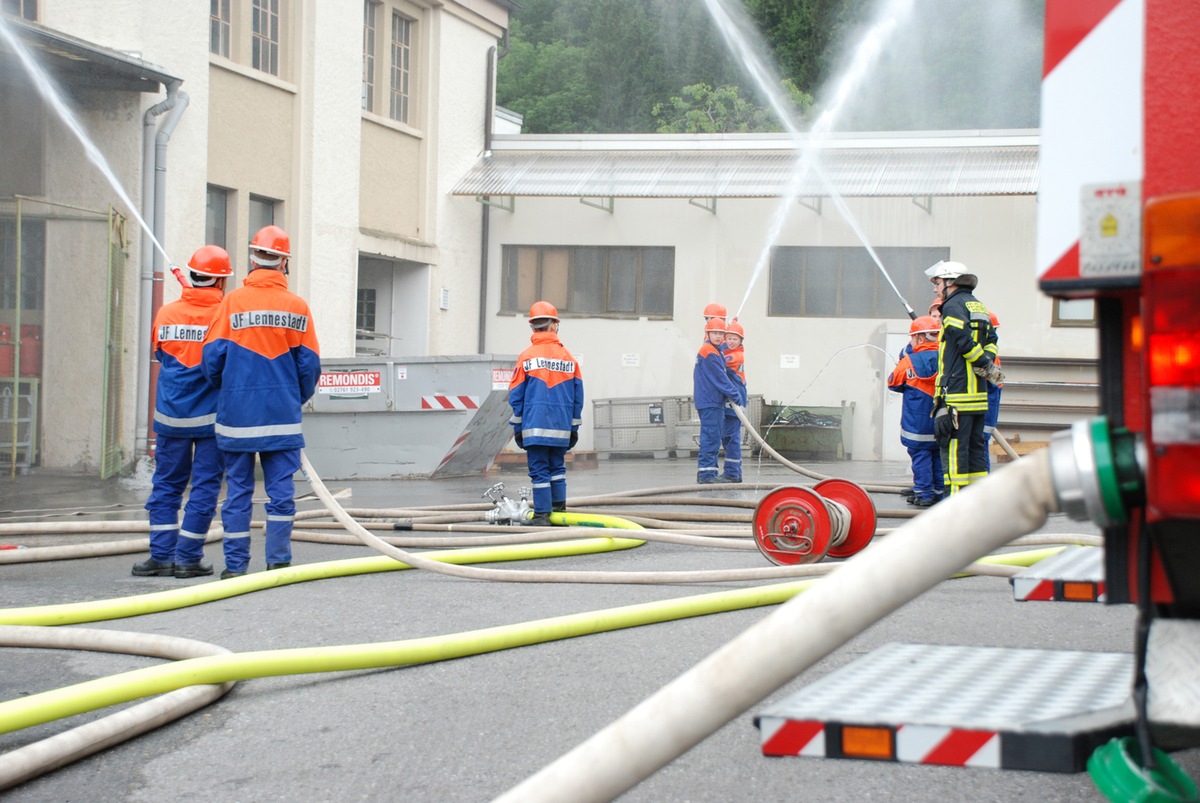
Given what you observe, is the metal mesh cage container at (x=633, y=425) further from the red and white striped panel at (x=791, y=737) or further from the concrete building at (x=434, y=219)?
the red and white striped panel at (x=791, y=737)

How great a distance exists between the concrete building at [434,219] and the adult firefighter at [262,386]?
656cm

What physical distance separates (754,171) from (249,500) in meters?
13.8

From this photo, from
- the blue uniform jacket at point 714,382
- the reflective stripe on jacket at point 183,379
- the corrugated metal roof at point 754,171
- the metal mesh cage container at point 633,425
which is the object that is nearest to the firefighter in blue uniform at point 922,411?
the blue uniform jacket at point 714,382

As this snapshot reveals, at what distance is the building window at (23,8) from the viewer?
491 inches

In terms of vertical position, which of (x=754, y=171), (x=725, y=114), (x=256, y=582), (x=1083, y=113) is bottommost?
(x=256, y=582)

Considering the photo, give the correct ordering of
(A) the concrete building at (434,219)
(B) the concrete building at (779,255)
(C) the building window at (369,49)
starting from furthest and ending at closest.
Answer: (B) the concrete building at (779,255) → (C) the building window at (369,49) → (A) the concrete building at (434,219)

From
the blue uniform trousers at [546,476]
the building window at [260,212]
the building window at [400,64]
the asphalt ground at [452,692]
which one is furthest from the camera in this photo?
the building window at [400,64]

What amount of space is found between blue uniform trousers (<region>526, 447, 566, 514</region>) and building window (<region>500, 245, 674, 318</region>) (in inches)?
443

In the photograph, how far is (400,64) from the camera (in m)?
18.8

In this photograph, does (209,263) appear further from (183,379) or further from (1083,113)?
(1083,113)

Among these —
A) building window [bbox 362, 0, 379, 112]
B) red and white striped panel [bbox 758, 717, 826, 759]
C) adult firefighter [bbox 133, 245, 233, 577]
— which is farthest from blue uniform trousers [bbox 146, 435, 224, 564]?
building window [bbox 362, 0, 379, 112]

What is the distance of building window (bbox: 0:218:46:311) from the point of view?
12797 millimetres

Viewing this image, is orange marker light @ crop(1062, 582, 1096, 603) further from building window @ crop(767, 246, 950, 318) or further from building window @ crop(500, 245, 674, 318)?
building window @ crop(500, 245, 674, 318)

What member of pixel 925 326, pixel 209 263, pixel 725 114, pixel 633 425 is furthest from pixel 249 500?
pixel 725 114
